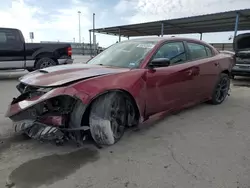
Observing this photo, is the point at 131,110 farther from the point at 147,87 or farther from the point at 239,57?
the point at 239,57

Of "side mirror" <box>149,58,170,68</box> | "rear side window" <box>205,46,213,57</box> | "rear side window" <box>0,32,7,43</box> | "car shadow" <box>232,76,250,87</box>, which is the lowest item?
"car shadow" <box>232,76,250,87</box>

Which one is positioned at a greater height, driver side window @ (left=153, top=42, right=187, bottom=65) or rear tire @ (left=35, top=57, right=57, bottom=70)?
driver side window @ (left=153, top=42, right=187, bottom=65)

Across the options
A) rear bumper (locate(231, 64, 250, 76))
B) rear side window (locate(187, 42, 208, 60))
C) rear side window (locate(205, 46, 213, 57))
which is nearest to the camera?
rear side window (locate(187, 42, 208, 60))

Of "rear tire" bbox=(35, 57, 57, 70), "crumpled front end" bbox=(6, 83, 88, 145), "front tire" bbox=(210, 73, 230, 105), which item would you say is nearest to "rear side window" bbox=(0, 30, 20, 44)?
"rear tire" bbox=(35, 57, 57, 70)

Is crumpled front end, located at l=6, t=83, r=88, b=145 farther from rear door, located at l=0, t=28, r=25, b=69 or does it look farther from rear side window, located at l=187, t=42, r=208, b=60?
rear door, located at l=0, t=28, r=25, b=69

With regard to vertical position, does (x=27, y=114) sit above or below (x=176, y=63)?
below

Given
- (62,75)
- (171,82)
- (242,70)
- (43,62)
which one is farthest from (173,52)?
(43,62)

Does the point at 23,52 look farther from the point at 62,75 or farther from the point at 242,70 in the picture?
the point at 242,70

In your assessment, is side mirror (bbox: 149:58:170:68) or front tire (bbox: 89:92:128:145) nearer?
front tire (bbox: 89:92:128:145)

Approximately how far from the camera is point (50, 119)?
276 centimetres

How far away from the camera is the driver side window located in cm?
380

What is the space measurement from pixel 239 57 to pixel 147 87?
23.0 feet

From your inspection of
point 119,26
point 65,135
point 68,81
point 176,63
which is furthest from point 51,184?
point 119,26

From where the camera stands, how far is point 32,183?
7.53 ft
